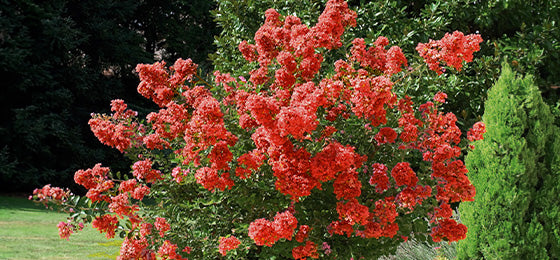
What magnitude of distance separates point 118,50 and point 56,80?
220 centimetres

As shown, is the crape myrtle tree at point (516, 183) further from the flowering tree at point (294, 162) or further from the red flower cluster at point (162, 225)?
the red flower cluster at point (162, 225)

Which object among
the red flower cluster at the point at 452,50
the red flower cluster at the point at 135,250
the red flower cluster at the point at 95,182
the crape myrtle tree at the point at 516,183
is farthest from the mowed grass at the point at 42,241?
the red flower cluster at the point at 452,50

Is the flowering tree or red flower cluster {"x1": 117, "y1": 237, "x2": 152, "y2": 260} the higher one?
the flowering tree

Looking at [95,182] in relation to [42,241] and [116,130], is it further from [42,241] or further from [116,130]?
[42,241]

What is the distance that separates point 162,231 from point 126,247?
300mm

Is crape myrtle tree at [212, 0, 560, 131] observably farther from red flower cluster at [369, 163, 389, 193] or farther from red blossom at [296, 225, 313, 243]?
red blossom at [296, 225, 313, 243]

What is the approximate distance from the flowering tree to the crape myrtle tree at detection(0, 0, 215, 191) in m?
12.5

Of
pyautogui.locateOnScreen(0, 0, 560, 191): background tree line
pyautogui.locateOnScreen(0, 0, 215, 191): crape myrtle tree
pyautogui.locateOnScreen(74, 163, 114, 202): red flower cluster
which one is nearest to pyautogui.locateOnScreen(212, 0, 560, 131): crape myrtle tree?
pyautogui.locateOnScreen(0, 0, 560, 191): background tree line

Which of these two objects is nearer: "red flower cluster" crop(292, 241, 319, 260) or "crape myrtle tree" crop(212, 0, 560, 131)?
"red flower cluster" crop(292, 241, 319, 260)

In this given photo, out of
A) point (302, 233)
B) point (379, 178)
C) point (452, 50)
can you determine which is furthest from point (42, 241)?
point (452, 50)

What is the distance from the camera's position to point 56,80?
17578 millimetres

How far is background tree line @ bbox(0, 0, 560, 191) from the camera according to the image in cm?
752

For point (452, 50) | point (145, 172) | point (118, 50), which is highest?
point (118, 50)

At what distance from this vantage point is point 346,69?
13.6 ft
